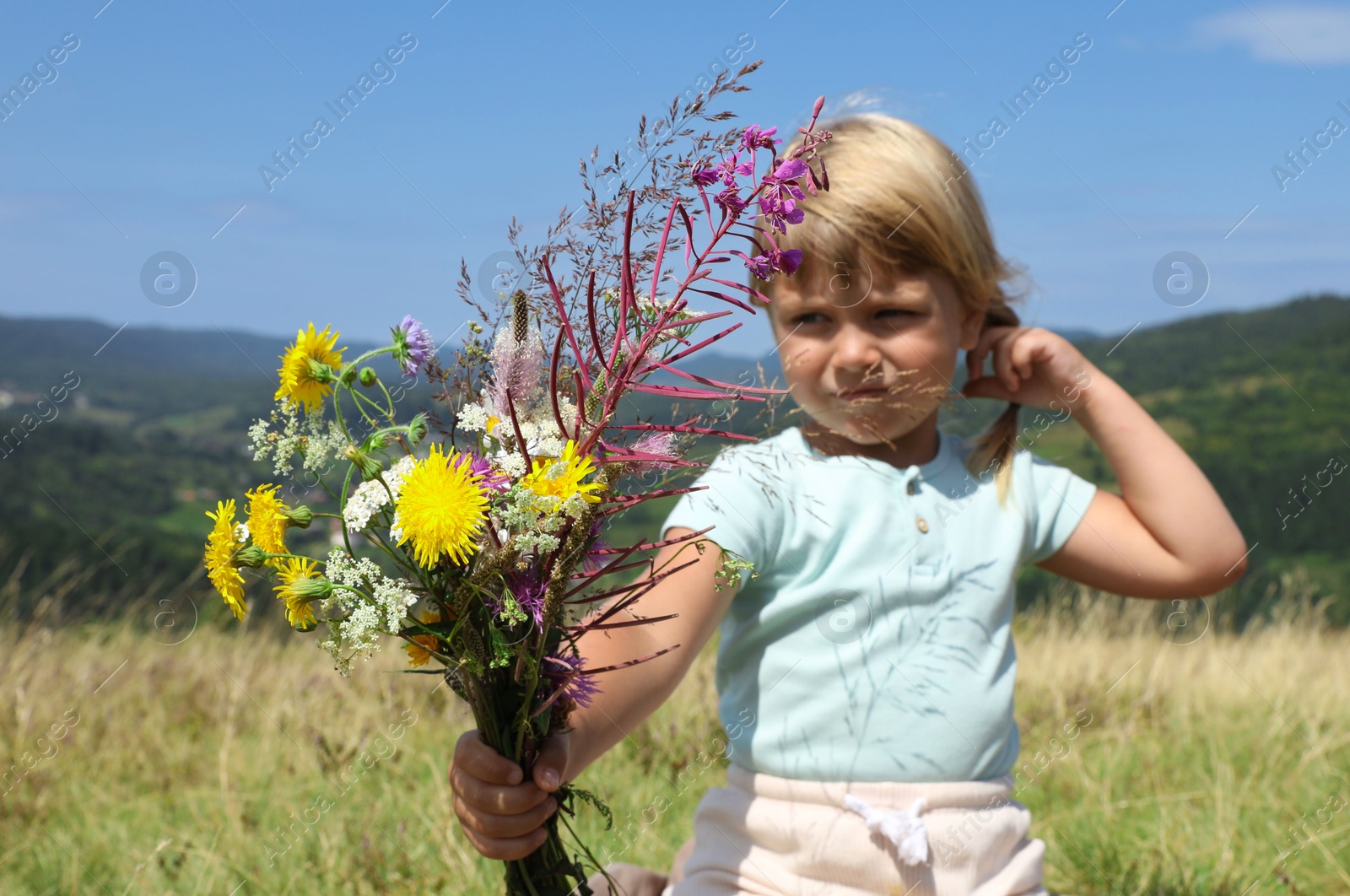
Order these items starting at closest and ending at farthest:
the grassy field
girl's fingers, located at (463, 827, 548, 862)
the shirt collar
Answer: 1. girl's fingers, located at (463, 827, 548, 862)
2. the shirt collar
3. the grassy field

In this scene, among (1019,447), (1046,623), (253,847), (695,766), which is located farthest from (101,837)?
(1046,623)

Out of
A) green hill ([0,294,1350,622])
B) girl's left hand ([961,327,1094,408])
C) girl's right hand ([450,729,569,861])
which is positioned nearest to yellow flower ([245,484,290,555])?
girl's right hand ([450,729,569,861])

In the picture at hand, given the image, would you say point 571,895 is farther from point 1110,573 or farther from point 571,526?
point 1110,573

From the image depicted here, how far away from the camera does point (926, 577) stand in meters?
2.08

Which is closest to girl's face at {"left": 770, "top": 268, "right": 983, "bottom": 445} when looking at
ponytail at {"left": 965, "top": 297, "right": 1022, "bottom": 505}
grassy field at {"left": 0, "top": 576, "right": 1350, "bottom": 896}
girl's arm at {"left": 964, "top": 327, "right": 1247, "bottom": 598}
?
ponytail at {"left": 965, "top": 297, "right": 1022, "bottom": 505}

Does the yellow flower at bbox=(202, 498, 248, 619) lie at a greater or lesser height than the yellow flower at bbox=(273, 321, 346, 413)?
lesser

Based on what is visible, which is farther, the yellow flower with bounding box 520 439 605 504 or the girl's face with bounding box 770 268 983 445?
the girl's face with bounding box 770 268 983 445

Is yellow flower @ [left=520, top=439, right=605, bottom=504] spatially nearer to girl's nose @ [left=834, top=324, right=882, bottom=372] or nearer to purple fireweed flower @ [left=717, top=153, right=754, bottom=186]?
purple fireweed flower @ [left=717, top=153, right=754, bottom=186]

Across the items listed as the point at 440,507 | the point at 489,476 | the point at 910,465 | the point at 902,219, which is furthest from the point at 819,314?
the point at 440,507

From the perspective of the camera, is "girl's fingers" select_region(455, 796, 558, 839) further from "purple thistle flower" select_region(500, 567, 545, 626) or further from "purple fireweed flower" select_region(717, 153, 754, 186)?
"purple fireweed flower" select_region(717, 153, 754, 186)

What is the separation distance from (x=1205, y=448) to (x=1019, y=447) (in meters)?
45.9

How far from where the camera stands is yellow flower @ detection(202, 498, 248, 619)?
122 centimetres

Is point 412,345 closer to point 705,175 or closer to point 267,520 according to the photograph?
point 267,520

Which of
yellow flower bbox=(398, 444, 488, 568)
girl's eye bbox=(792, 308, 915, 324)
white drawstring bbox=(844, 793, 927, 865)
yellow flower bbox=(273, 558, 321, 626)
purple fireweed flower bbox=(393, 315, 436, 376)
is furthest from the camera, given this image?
girl's eye bbox=(792, 308, 915, 324)
